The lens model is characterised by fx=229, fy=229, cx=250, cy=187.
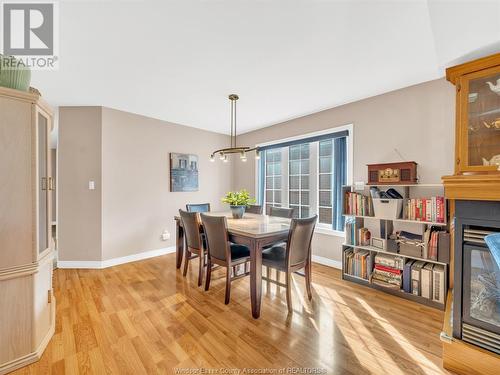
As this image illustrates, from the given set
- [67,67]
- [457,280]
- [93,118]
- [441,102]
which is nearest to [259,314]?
[457,280]

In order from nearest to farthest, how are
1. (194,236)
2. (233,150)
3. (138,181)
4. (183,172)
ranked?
(194,236)
(233,150)
(138,181)
(183,172)

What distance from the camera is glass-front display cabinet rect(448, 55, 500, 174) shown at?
159 cm

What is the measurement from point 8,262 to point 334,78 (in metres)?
3.21

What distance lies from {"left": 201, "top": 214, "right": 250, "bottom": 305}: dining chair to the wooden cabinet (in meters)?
1.35

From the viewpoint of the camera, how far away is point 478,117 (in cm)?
166

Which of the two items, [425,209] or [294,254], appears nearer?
[294,254]

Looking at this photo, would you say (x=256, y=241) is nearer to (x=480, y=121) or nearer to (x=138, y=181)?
(x=480, y=121)

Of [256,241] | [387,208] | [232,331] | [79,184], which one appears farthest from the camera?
[79,184]

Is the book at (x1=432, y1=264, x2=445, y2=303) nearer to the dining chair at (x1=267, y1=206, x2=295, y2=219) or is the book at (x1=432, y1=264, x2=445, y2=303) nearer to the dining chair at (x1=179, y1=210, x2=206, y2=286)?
the dining chair at (x1=267, y1=206, x2=295, y2=219)

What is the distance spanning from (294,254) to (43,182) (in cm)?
218

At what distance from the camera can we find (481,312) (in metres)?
1.51

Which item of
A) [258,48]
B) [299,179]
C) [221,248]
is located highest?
[258,48]

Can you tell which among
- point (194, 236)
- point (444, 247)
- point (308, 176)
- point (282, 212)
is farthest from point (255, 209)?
point (444, 247)

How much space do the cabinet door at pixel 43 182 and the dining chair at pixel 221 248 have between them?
1.28 metres
